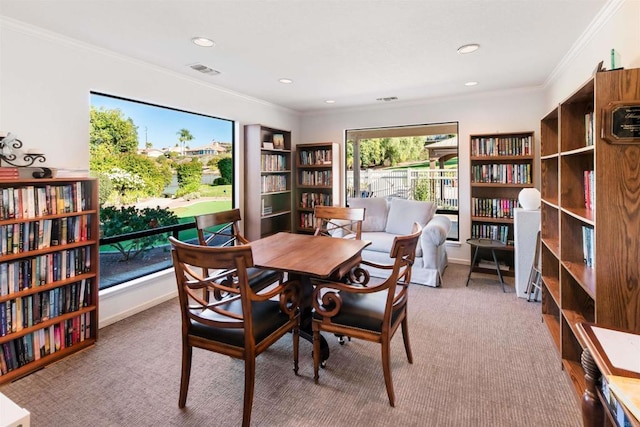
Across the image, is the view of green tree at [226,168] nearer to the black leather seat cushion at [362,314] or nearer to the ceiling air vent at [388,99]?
the ceiling air vent at [388,99]

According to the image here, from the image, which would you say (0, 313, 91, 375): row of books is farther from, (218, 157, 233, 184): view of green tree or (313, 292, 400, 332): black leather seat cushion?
(218, 157, 233, 184): view of green tree

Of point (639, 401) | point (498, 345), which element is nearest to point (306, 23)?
point (639, 401)

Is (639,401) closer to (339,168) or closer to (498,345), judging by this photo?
(498,345)

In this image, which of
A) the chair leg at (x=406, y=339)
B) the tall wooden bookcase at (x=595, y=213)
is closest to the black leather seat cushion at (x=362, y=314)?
the chair leg at (x=406, y=339)

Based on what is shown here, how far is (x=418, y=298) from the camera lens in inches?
142

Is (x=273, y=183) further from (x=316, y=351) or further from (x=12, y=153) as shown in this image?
(x=316, y=351)

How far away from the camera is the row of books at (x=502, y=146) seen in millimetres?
4340

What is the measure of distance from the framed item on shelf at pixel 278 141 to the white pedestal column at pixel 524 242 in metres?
3.26

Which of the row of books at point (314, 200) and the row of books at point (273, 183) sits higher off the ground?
the row of books at point (273, 183)

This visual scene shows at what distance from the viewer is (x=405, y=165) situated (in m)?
7.79

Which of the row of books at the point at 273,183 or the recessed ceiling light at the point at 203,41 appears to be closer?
the recessed ceiling light at the point at 203,41

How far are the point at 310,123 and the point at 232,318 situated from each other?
182 inches

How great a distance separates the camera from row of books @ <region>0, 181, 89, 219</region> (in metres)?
2.19

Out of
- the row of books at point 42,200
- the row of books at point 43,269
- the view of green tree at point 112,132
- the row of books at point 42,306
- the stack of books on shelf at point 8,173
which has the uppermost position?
the view of green tree at point 112,132
